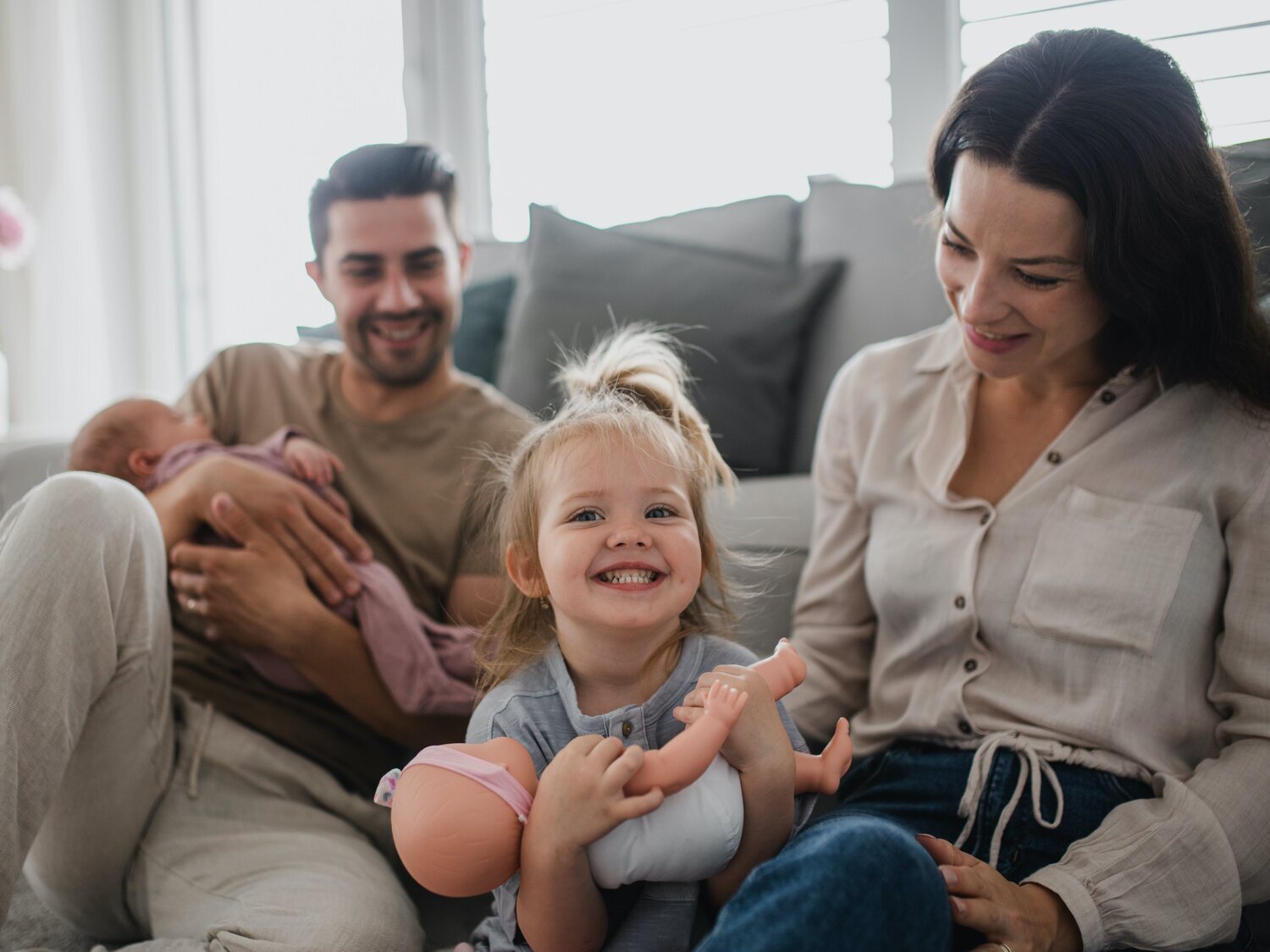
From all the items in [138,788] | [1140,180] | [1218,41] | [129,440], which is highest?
[1218,41]

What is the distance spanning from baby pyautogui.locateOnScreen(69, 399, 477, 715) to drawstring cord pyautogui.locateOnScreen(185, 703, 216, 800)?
0.26 feet

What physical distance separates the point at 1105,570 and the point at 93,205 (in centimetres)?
287

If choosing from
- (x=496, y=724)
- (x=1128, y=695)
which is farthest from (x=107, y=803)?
(x=1128, y=695)

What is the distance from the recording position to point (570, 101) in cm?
288

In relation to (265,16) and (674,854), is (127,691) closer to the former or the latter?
(674,854)

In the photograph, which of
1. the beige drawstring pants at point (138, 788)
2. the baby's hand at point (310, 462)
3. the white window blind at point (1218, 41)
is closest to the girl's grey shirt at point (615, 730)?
the beige drawstring pants at point (138, 788)

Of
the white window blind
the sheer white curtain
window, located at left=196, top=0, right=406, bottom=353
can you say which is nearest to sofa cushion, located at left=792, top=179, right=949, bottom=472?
the white window blind

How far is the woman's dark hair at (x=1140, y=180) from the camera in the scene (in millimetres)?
1044

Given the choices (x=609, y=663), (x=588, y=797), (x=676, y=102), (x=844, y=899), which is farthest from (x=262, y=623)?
(x=676, y=102)

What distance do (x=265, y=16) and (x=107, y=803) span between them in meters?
2.60

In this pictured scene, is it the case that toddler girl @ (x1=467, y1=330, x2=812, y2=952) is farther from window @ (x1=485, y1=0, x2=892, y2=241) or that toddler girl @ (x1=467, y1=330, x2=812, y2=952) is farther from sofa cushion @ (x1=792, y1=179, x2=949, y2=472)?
window @ (x1=485, y1=0, x2=892, y2=241)

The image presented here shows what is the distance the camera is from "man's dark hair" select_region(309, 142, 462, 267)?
1.48 meters

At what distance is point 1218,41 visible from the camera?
2.13 meters

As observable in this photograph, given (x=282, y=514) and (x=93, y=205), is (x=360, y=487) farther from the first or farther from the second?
(x=93, y=205)
